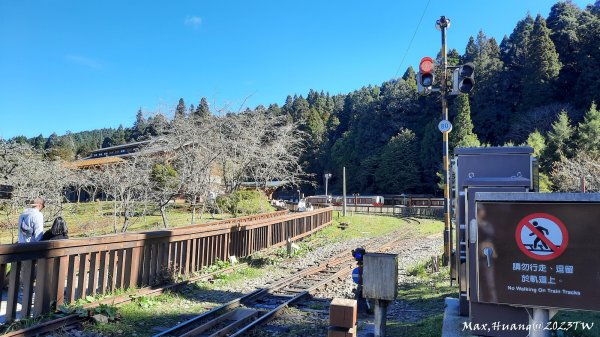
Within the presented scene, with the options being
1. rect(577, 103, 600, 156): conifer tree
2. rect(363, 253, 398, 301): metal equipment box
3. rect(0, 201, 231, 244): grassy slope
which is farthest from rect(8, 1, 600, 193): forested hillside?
rect(363, 253, 398, 301): metal equipment box

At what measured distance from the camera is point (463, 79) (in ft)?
30.2

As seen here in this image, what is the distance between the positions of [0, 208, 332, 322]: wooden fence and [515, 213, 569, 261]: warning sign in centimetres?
552

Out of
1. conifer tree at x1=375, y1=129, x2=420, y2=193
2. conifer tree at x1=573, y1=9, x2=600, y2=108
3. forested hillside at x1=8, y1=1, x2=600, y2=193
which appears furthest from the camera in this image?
conifer tree at x1=375, y1=129, x2=420, y2=193

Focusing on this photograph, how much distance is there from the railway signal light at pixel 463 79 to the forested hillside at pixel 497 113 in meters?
29.4

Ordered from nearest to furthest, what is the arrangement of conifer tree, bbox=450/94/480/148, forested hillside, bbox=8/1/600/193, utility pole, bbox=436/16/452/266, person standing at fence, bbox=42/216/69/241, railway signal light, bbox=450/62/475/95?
1. person standing at fence, bbox=42/216/69/241
2. railway signal light, bbox=450/62/475/95
3. utility pole, bbox=436/16/452/266
4. forested hillside, bbox=8/1/600/193
5. conifer tree, bbox=450/94/480/148

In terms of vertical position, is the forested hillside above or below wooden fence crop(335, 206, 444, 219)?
above

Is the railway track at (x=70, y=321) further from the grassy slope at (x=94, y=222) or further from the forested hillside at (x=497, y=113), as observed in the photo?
the forested hillside at (x=497, y=113)

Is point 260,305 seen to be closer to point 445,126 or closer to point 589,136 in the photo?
point 445,126

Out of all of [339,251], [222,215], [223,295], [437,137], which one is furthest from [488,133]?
[223,295]

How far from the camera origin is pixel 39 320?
5250mm

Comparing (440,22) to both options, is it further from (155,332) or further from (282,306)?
(155,332)

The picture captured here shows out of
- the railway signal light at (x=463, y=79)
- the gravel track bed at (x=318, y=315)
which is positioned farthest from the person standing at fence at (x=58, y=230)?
the railway signal light at (x=463, y=79)

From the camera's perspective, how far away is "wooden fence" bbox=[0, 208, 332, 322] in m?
5.27

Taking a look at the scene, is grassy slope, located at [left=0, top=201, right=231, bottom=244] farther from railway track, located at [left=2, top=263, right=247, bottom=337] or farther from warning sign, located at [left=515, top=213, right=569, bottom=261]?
warning sign, located at [left=515, top=213, right=569, bottom=261]
